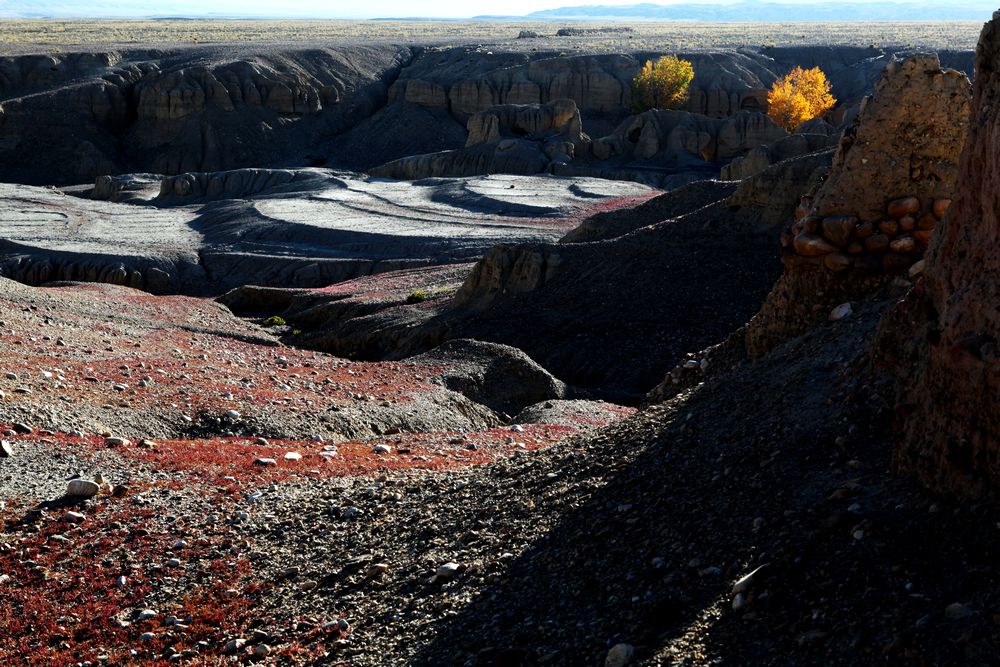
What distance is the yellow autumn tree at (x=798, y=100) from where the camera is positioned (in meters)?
102

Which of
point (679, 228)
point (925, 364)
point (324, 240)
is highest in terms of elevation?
point (925, 364)

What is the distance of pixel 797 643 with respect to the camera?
7.01 m

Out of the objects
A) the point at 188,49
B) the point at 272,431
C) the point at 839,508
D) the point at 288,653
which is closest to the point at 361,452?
the point at 272,431

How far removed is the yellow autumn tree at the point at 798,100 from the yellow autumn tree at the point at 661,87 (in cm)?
858

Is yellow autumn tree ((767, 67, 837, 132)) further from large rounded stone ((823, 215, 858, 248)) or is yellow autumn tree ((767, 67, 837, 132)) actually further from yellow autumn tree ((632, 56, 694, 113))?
large rounded stone ((823, 215, 858, 248))

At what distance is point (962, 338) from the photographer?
7.89 m

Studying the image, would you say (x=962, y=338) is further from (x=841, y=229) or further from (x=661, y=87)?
(x=661, y=87)

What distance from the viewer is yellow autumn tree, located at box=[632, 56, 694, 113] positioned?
108812 millimetres

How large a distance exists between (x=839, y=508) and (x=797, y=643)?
64.4 inches

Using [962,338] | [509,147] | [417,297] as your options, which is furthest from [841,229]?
[509,147]

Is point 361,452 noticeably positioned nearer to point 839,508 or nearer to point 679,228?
point 839,508

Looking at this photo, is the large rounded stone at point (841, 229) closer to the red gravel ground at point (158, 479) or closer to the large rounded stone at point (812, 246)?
the large rounded stone at point (812, 246)

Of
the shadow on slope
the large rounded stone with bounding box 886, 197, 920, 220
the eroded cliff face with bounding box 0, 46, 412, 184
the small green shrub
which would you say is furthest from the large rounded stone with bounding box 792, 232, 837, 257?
the eroded cliff face with bounding box 0, 46, 412, 184

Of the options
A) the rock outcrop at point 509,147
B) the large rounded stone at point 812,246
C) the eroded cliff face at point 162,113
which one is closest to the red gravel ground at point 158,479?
the large rounded stone at point 812,246
